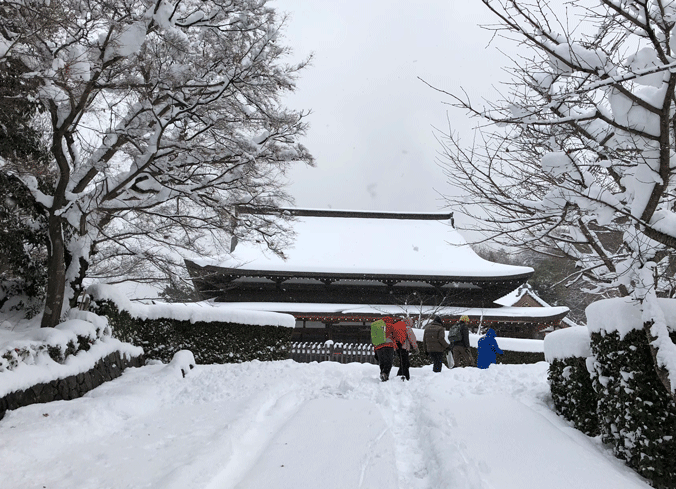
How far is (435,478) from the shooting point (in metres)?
3.52

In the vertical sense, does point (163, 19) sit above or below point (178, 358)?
above

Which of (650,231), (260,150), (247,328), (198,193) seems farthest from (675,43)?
(247,328)

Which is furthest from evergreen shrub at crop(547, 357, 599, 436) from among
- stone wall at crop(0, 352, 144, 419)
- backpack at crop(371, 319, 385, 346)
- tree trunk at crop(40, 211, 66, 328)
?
tree trunk at crop(40, 211, 66, 328)

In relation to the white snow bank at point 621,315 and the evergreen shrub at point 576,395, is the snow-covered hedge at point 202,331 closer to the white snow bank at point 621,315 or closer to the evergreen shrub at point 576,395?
the evergreen shrub at point 576,395

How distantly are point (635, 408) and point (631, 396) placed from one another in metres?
0.12

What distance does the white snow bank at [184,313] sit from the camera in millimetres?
8531

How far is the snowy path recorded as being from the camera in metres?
3.46

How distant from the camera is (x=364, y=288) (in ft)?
59.5

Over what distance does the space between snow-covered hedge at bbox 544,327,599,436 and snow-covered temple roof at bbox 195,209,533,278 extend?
9.21 meters

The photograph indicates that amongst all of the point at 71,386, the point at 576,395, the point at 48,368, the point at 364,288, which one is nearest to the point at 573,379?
the point at 576,395

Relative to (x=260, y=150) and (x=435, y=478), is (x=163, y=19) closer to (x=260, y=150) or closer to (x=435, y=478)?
(x=260, y=150)

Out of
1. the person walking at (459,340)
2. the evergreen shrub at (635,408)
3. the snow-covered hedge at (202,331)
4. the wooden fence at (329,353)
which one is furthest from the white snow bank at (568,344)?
the wooden fence at (329,353)

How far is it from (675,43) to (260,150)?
232 inches

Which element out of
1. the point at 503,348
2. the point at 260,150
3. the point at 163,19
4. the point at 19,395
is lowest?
the point at 503,348
